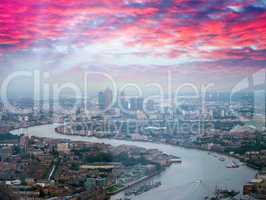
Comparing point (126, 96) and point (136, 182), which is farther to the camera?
point (126, 96)

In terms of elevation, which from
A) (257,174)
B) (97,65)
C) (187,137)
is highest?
(97,65)

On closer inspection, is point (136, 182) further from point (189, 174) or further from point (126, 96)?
point (126, 96)

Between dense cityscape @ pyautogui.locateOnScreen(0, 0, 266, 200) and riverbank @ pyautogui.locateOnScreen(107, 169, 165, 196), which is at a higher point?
dense cityscape @ pyautogui.locateOnScreen(0, 0, 266, 200)

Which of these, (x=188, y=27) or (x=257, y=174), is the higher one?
(x=188, y=27)

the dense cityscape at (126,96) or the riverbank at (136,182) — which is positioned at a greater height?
the dense cityscape at (126,96)

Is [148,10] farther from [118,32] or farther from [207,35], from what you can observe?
[207,35]

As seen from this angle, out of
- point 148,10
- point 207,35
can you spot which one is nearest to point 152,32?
point 148,10

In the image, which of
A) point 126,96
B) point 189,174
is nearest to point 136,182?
point 189,174

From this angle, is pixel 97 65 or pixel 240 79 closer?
pixel 97 65
